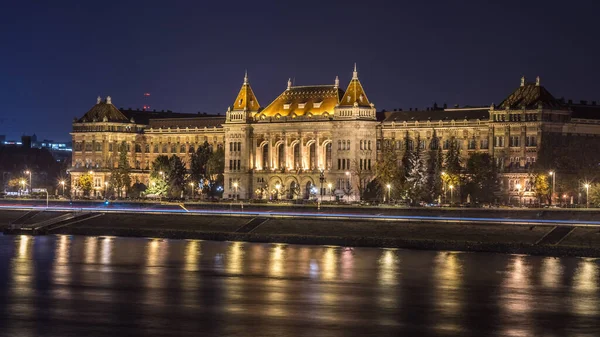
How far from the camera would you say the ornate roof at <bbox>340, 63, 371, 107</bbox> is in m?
178

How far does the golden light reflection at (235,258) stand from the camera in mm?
91312

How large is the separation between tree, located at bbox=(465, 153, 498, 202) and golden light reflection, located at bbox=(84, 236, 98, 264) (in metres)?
52.8

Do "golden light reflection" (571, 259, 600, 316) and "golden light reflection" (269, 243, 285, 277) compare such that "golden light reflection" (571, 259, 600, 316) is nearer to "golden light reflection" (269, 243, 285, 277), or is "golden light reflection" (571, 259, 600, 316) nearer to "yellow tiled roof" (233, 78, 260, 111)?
"golden light reflection" (269, 243, 285, 277)

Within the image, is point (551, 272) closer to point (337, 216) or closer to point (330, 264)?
point (330, 264)

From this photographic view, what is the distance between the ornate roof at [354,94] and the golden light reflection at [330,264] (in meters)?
68.6

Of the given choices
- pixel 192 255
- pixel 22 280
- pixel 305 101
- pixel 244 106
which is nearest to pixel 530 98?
pixel 305 101

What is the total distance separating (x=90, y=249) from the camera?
108875 millimetres

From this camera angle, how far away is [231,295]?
250 feet

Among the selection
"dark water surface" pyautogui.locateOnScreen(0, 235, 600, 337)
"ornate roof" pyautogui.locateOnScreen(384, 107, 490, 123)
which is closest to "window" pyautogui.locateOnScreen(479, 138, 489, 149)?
"ornate roof" pyautogui.locateOnScreen(384, 107, 490, 123)

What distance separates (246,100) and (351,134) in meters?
21.4

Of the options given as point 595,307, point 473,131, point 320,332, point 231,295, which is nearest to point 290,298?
point 231,295

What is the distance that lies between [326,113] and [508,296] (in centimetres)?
10540

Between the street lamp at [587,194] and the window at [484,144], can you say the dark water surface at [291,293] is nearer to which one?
the street lamp at [587,194]

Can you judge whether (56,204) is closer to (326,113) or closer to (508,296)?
(326,113)
